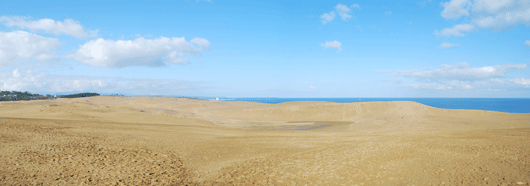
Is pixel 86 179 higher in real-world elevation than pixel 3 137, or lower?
lower

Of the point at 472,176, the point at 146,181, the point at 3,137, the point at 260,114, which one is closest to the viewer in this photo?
the point at 472,176

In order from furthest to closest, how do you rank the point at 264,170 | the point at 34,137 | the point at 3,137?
the point at 34,137 → the point at 3,137 → the point at 264,170

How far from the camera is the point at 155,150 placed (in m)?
12.2

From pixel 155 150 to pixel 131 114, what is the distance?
1710cm

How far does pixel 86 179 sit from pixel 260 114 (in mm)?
35234

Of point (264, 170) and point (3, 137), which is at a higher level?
point (3, 137)

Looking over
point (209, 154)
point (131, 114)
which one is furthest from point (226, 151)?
point (131, 114)

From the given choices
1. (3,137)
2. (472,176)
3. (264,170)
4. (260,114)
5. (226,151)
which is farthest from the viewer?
(260,114)

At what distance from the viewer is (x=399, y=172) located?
8.38 meters

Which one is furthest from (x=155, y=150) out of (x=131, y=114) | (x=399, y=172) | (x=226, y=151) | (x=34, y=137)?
(x=131, y=114)

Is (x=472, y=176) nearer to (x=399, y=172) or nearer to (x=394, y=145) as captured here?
(x=399, y=172)

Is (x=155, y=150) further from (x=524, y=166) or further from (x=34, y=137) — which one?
(x=524, y=166)

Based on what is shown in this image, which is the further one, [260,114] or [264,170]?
[260,114]

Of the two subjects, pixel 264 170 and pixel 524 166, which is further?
pixel 264 170
